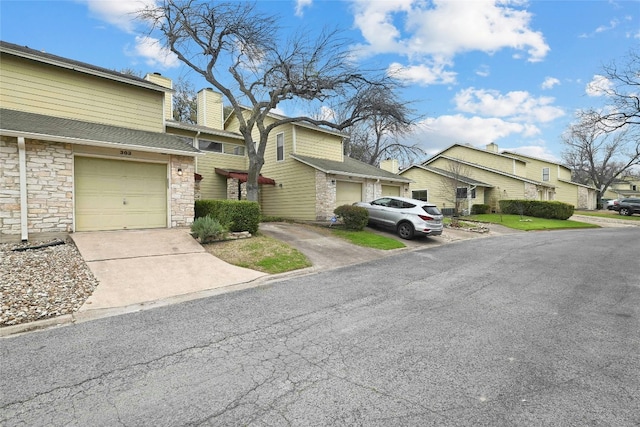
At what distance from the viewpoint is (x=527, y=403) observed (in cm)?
271

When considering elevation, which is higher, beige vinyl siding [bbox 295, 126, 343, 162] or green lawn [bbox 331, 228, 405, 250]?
beige vinyl siding [bbox 295, 126, 343, 162]

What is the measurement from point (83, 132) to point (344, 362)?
37.5 ft

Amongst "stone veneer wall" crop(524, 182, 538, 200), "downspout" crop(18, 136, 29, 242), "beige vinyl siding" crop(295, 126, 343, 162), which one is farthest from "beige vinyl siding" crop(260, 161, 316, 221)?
"stone veneer wall" crop(524, 182, 538, 200)

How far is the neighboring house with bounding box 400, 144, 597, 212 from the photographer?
1082 inches

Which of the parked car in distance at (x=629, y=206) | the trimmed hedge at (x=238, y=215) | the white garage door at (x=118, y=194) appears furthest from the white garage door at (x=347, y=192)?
the parked car in distance at (x=629, y=206)

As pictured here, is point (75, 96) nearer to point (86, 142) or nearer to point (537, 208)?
point (86, 142)

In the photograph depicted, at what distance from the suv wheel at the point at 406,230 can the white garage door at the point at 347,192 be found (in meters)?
4.32

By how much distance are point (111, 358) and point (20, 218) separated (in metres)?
8.26

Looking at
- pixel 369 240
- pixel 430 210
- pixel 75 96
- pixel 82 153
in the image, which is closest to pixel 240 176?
pixel 75 96

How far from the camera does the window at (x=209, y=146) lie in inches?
717

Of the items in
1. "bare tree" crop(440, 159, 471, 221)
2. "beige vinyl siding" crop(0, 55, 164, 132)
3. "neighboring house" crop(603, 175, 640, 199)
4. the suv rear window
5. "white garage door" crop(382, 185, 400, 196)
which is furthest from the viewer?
"neighboring house" crop(603, 175, 640, 199)

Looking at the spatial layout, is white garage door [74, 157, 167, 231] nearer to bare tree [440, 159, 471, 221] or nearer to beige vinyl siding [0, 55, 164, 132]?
beige vinyl siding [0, 55, 164, 132]

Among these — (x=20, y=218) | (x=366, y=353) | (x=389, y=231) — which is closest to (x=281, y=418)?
(x=366, y=353)

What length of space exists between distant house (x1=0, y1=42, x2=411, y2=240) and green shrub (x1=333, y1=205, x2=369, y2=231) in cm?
252
